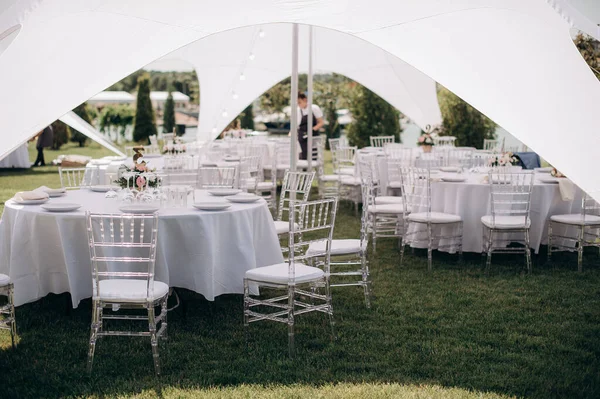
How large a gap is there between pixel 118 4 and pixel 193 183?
3734 mm

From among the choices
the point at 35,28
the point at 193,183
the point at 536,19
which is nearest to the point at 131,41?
the point at 35,28

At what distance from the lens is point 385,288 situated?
6.76 meters

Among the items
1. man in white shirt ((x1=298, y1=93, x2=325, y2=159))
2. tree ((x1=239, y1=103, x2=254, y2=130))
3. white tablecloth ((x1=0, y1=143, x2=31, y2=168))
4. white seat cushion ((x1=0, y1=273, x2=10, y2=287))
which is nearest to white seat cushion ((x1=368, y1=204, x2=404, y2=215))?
white seat cushion ((x1=0, y1=273, x2=10, y2=287))

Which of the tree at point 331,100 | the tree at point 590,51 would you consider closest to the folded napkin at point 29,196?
the tree at point 590,51

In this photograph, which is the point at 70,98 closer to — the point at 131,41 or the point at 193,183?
the point at 131,41

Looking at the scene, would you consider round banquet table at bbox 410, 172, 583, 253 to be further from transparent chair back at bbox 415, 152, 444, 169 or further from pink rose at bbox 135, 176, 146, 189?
pink rose at bbox 135, 176, 146, 189

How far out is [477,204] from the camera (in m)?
8.00

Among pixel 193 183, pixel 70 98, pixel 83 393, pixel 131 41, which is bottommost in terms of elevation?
pixel 83 393

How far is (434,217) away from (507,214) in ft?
3.09

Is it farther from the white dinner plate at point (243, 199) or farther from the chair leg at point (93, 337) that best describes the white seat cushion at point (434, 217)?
the chair leg at point (93, 337)

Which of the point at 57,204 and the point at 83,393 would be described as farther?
the point at 57,204

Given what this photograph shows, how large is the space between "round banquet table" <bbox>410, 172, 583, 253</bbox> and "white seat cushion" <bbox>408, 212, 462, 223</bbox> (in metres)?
0.27

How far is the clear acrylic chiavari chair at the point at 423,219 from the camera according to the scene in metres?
7.71

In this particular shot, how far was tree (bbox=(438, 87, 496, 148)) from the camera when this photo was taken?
17.3 m
